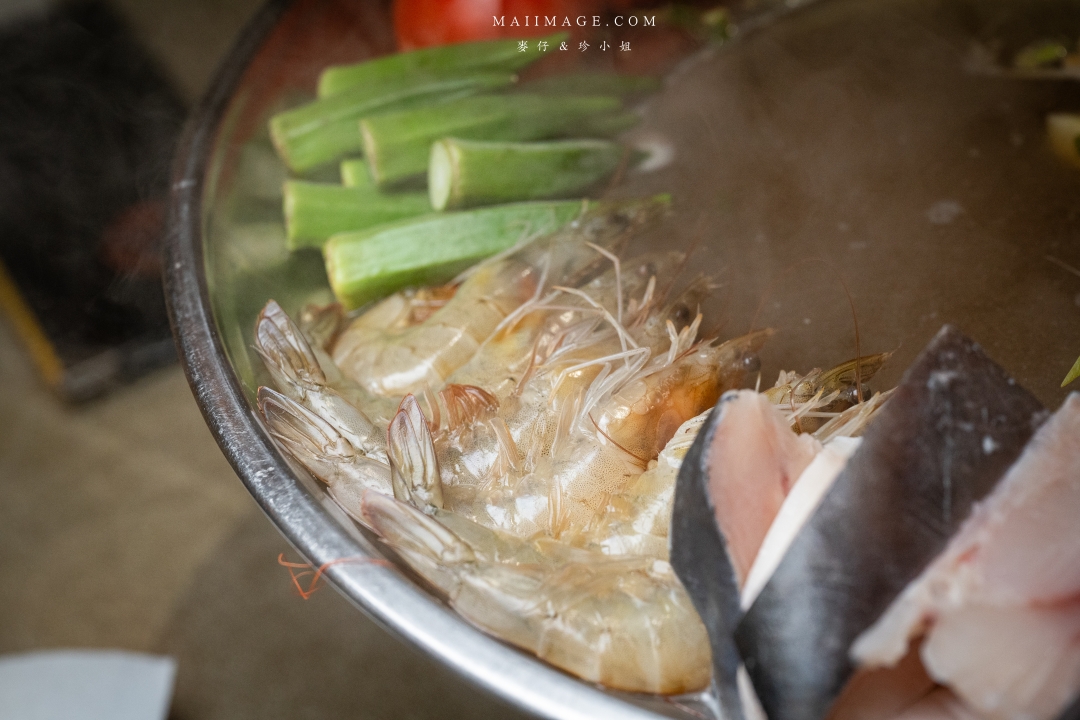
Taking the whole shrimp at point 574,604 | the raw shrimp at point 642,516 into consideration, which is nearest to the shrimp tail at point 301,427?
the whole shrimp at point 574,604

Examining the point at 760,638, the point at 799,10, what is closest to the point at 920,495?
the point at 760,638

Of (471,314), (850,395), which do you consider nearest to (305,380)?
(471,314)

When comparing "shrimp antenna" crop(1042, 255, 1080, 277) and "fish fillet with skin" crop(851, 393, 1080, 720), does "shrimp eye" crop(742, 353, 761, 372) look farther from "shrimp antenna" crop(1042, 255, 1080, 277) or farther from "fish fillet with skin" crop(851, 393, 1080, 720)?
"shrimp antenna" crop(1042, 255, 1080, 277)

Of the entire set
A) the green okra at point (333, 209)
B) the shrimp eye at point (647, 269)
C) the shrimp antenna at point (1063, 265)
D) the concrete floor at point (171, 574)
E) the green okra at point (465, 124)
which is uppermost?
the green okra at point (465, 124)

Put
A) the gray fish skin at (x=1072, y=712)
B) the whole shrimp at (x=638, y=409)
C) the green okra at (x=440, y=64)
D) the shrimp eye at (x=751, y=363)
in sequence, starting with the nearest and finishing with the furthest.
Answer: the gray fish skin at (x=1072, y=712) → the whole shrimp at (x=638, y=409) → the shrimp eye at (x=751, y=363) → the green okra at (x=440, y=64)

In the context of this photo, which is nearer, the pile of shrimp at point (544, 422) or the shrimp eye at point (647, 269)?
the pile of shrimp at point (544, 422)

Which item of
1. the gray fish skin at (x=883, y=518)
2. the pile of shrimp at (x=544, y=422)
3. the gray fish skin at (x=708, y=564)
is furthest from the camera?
the pile of shrimp at (x=544, y=422)

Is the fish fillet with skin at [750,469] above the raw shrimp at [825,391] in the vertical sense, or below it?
above

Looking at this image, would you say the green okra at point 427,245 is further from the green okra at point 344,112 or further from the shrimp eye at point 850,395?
the shrimp eye at point 850,395
